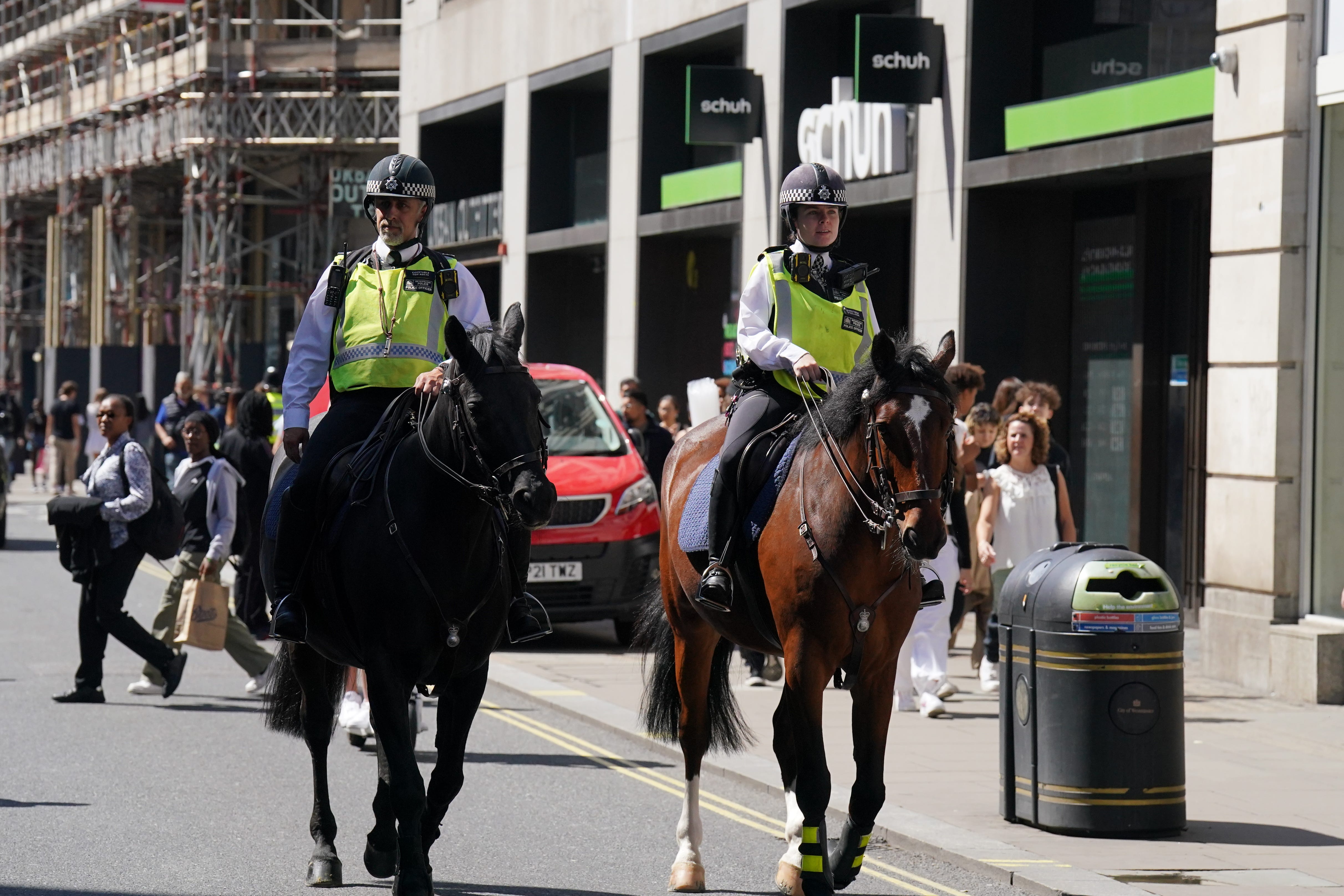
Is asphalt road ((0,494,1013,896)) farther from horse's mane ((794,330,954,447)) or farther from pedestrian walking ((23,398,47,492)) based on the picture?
pedestrian walking ((23,398,47,492))

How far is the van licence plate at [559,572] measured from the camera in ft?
48.8

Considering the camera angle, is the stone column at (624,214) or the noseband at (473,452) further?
the stone column at (624,214)

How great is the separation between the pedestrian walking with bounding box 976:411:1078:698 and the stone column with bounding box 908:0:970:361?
16.5 feet

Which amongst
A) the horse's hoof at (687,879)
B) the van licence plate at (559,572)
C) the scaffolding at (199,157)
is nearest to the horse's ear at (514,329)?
the horse's hoof at (687,879)

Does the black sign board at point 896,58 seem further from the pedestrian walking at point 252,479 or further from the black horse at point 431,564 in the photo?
the black horse at point 431,564

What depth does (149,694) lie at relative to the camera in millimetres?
12859

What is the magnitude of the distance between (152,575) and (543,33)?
30.9 feet

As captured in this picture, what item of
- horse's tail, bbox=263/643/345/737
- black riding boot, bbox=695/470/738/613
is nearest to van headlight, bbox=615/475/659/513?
horse's tail, bbox=263/643/345/737

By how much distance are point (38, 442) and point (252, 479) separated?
1402 inches

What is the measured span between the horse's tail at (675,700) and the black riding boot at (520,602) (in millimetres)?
1056

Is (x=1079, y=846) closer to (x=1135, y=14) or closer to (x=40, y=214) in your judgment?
(x=1135, y=14)

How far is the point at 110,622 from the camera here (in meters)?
12.2

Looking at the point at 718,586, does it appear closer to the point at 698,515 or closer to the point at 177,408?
the point at 698,515

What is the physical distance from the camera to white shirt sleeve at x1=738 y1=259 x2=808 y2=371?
23.7ft
